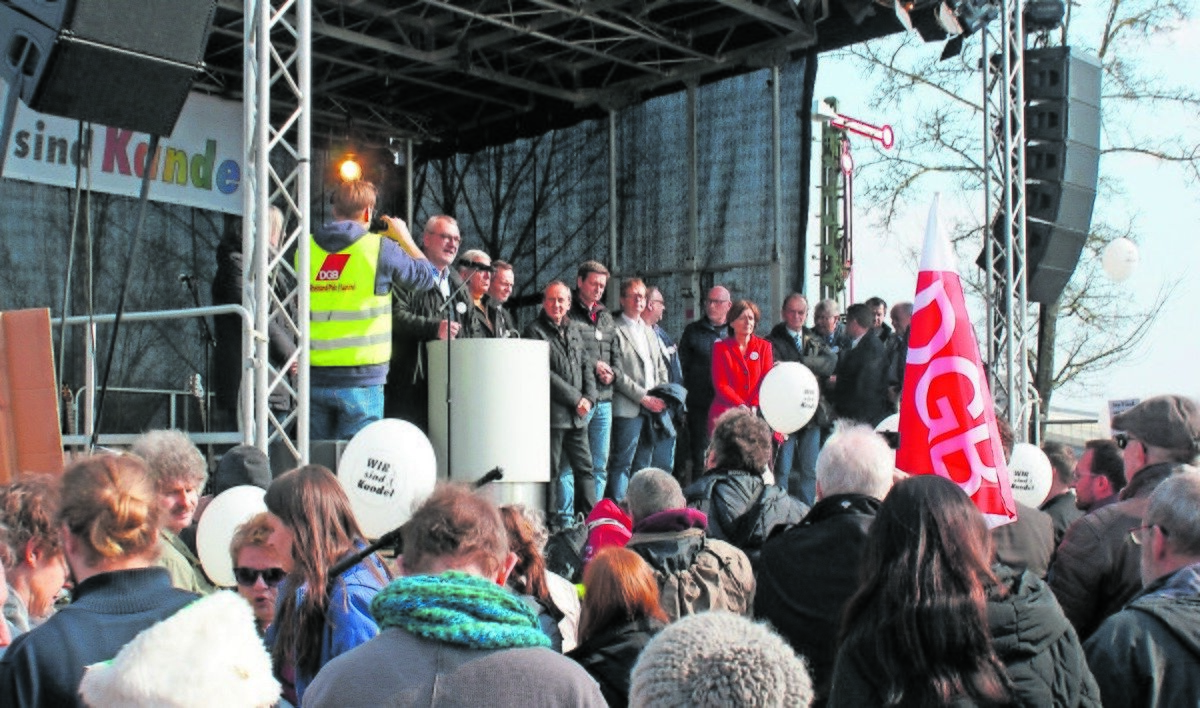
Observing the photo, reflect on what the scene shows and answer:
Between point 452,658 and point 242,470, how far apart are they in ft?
10.7

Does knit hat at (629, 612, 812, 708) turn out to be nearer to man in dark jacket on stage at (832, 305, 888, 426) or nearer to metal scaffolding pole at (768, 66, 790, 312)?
man in dark jacket on stage at (832, 305, 888, 426)

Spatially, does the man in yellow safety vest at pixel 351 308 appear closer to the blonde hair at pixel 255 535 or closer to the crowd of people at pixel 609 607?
the crowd of people at pixel 609 607

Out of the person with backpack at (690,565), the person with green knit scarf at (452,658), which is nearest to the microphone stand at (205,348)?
the person with backpack at (690,565)

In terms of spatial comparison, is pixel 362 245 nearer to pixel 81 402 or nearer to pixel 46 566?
pixel 46 566

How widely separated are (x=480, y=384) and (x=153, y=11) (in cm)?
285

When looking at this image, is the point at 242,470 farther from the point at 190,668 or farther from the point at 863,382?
the point at 863,382

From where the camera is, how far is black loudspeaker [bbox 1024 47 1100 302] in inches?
387

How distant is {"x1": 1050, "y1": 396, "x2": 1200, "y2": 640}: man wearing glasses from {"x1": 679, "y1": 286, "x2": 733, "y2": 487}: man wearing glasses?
561cm

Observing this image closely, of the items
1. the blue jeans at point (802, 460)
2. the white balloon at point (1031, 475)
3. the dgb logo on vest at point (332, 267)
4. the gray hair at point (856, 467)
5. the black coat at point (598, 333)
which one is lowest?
the blue jeans at point (802, 460)

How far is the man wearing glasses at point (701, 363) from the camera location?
977 centimetres

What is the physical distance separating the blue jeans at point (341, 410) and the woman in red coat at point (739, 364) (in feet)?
9.11

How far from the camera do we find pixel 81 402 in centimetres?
1188

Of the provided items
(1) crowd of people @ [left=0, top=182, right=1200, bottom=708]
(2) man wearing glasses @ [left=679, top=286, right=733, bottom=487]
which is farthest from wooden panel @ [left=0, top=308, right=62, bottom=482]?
(2) man wearing glasses @ [left=679, top=286, right=733, bottom=487]

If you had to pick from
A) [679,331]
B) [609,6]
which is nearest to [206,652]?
[609,6]
